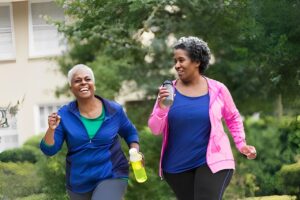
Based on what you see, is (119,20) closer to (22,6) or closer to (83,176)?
(22,6)

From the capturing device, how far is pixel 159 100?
545cm

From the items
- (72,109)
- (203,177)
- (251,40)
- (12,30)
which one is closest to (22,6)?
(12,30)

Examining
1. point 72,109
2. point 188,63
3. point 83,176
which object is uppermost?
point 188,63

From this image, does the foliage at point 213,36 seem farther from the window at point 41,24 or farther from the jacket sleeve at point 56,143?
the jacket sleeve at point 56,143

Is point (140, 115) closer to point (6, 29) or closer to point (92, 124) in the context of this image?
point (6, 29)

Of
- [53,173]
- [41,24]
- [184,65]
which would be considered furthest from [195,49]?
[53,173]

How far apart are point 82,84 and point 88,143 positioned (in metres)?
0.43

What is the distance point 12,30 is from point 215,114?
3788mm

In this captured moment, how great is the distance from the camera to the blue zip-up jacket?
560 cm

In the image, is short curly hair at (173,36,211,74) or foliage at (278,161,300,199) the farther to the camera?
foliage at (278,161,300,199)

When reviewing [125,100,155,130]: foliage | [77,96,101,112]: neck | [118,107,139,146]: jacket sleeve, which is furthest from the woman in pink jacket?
[125,100,155,130]: foliage

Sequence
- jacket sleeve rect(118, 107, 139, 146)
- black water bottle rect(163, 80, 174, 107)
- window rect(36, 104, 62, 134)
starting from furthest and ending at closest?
1. window rect(36, 104, 62, 134)
2. jacket sleeve rect(118, 107, 139, 146)
3. black water bottle rect(163, 80, 174, 107)

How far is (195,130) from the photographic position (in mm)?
5562

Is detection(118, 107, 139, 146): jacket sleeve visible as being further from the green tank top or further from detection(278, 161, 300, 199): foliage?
detection(278, 161, 300, 199): foliage
